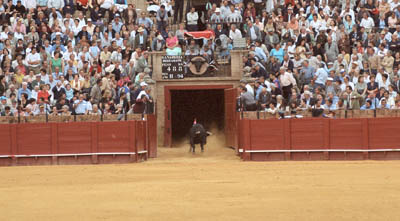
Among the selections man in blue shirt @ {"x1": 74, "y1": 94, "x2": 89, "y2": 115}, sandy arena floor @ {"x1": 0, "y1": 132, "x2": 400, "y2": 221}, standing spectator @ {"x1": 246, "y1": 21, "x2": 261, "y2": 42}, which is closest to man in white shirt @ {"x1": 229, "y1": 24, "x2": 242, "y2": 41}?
standing spectator @ {"x1": 246, "y1": 21, "x2": 261, "y2": 42}

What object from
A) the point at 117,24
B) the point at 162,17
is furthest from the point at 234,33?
the point at 117,24

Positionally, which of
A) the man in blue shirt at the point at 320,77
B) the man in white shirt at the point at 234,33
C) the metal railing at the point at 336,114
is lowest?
the metal railing at the point at 336,114

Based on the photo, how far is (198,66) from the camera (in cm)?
2397

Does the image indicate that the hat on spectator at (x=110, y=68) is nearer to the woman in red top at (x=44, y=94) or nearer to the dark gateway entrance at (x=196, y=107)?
the woman in red top at (x=44, y=94)

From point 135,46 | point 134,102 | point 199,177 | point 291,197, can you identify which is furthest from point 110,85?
point 291,197

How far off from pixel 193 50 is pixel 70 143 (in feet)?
16.3

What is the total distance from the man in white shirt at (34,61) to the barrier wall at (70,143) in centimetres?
265

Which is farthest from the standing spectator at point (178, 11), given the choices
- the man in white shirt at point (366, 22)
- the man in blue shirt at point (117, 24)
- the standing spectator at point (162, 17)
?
the man in white shirt at point (366, 22)

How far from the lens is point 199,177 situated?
51.1 ft

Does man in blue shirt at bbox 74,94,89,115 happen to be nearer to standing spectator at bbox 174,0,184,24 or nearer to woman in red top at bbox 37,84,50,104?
woman in red top at bbox 37,84,50,104

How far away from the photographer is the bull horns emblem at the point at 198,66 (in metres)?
23.9

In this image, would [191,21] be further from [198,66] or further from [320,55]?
[320,55]

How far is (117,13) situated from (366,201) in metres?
14.8

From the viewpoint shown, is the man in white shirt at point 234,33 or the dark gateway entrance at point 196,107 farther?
the dark gateway entrance at point 196,107
